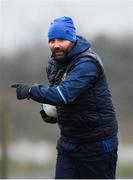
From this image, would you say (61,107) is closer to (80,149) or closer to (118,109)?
(80,149)

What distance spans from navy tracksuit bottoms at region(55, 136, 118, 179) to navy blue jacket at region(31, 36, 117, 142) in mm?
59

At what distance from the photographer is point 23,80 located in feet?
31.5

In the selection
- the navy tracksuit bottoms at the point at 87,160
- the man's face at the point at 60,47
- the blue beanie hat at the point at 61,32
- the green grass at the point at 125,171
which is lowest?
the green grass at the point at 125,171

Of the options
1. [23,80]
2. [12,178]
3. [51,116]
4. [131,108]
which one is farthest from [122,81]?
[51,116]

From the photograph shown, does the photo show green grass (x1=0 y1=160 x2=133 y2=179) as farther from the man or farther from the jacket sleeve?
the jacket sleeve

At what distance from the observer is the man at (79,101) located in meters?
4.39

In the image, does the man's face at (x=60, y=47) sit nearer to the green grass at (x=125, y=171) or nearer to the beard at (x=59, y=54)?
the beard at (x=59, y=54)

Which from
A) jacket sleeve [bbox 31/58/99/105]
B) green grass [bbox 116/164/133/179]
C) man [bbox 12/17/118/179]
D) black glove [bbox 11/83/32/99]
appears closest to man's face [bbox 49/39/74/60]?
man [bbox 12/17/118/179]

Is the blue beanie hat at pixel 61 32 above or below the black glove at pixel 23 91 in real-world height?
above

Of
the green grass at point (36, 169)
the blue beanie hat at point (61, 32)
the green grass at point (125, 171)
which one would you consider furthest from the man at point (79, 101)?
the green grass at point (36, 169)

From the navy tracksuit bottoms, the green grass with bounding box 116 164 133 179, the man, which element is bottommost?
the green grass with bounding box 116 164 133 179

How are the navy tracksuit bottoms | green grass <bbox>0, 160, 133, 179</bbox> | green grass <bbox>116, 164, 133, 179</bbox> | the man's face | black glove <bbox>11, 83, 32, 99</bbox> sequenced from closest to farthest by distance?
black glove <bbox>11, 83, 32, 99</bbox> < the man's face < the navy tracksuit bottoms < green grass <bbox>116, 164, 133, 179</bbox> < green grass <bbox>0, 160, 133, 179</bbox>

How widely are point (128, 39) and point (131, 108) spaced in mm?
953

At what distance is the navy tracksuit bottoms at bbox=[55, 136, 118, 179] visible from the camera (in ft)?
15.1
